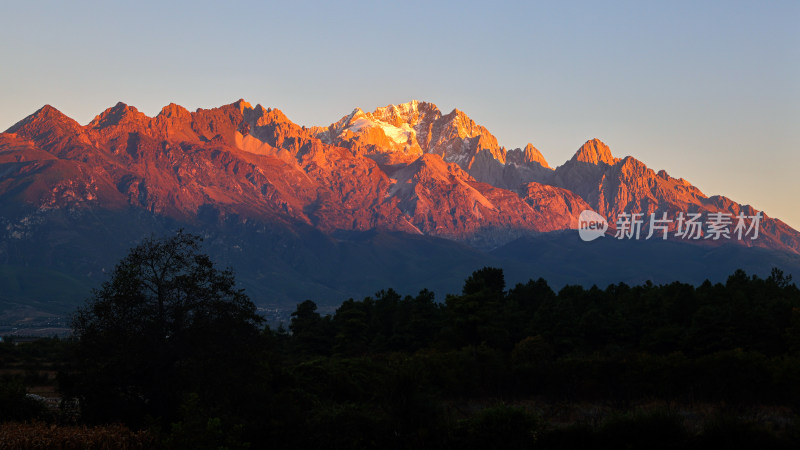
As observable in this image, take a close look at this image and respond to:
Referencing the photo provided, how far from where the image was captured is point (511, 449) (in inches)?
1658

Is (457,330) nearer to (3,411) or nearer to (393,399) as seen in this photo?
(393,399)

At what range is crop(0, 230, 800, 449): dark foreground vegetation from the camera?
140ft

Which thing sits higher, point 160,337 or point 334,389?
point 160,337

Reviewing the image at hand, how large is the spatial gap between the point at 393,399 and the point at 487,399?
25570 millimetres

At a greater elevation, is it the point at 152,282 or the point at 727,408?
the point at 152,282

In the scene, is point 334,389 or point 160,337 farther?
point 334,389

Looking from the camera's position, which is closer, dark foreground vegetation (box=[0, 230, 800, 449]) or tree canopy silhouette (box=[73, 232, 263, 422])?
dark foreground vegetation (box=[0, 230, 800, 449])

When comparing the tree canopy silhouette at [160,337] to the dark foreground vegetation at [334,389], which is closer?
the dark foreground vegetation at [334,389]

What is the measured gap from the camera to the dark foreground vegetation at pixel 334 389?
42750 mm

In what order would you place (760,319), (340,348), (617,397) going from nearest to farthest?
1. (617,397)
2. (760,319)
3. (340,348)

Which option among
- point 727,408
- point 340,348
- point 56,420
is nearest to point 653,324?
point 727,408

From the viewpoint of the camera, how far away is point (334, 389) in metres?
59.4

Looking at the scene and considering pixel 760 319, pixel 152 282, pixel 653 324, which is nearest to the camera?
pixel 152 282

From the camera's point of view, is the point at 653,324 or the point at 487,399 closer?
the point at 487,399
